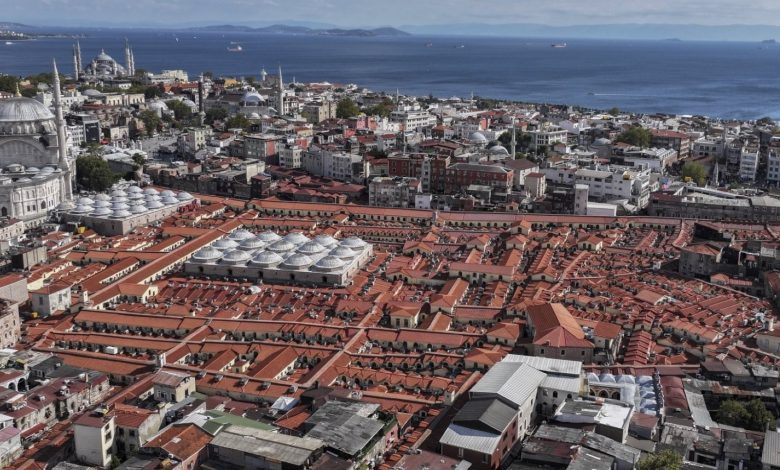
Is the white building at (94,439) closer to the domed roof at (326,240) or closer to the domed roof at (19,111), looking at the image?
the domed roof at (326,240)

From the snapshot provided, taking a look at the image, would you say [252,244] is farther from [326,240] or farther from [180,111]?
[180,111]

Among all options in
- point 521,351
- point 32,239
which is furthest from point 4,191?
point 521,351

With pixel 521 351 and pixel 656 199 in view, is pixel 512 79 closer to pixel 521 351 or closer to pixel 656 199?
pixel 656 199

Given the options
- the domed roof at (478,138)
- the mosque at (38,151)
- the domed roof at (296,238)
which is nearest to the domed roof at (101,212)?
the mosque at (38,151)

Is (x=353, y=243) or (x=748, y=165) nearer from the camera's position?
(x=353, y=243)

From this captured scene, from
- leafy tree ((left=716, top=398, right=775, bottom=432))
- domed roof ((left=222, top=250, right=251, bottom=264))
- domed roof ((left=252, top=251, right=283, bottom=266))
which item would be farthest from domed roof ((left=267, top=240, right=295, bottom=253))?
leafy tree ((left=716, top=398, right=775, bottom=432))

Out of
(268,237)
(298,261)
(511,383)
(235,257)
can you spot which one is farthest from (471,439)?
(268,237)
